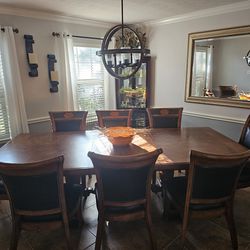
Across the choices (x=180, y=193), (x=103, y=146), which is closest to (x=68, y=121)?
(x=103, y=146)

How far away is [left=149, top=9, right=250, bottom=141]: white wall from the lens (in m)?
3.36

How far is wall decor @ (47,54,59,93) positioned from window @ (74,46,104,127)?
0.46 m

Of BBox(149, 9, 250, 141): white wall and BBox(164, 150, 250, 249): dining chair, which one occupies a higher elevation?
BBox(149, 9, 250, 141): white wall

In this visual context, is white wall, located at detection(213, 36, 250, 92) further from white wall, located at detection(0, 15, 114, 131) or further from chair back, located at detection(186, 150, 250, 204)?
white wall, located at detection(0, 15, 114, 131)

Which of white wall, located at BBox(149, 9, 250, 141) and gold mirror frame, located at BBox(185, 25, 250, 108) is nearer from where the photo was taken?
gold mirror frame, located at BBox(185, 25, 250, 108)

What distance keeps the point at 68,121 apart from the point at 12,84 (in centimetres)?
106

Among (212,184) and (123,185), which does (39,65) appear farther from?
(212,184)

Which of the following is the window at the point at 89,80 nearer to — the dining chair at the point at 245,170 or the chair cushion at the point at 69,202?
the chair cushion at the point at 69,202

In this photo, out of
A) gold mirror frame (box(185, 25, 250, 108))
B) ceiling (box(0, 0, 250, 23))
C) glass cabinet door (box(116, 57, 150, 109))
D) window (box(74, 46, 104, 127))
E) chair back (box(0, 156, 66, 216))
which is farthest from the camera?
glass cabinet door (box(116, 57, 150, 109))

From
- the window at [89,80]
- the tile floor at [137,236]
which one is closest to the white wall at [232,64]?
the tile floor at [137,236]

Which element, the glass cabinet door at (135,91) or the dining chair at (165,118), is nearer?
the dining chair at (165,118)

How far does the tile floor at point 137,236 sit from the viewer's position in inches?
75.5

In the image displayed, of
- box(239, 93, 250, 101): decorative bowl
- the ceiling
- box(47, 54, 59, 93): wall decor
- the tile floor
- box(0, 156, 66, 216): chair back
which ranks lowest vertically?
the tile floor

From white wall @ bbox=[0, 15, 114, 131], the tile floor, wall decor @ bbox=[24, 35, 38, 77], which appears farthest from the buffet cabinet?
the tile floor
